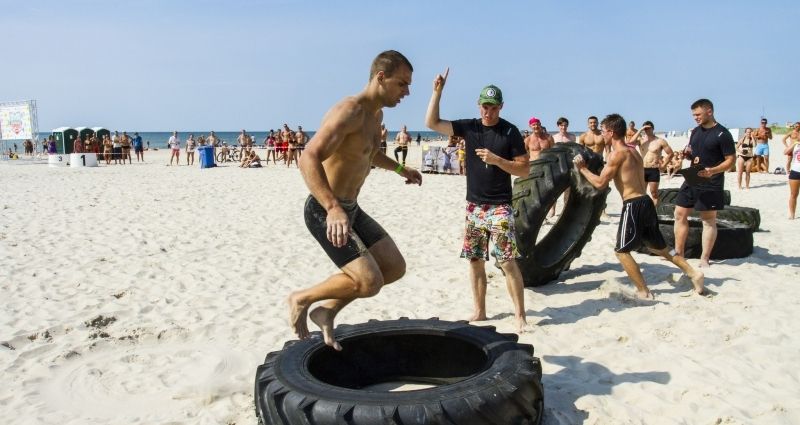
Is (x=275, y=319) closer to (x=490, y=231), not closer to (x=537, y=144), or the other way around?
(x=490, y=231)

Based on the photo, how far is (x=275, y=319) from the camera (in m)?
5.27

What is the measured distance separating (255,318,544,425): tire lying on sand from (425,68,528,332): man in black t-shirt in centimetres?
102

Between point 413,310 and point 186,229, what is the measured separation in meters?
5.26

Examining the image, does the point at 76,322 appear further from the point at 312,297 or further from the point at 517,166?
the point at 517,166

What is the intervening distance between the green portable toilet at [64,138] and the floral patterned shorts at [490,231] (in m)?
35.0

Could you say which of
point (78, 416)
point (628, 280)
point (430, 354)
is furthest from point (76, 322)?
point (628, 280)

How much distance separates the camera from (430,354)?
4.12 meters

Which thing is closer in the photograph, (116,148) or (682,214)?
(682,214)

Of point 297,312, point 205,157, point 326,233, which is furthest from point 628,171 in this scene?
point 205,157

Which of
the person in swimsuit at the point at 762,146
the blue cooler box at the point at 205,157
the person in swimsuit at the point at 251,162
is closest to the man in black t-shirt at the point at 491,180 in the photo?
the person in swimsuit at the point at 762,146

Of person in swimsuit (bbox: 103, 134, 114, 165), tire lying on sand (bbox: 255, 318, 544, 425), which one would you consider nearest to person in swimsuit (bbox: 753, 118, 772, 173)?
tire lying on sand (bbox: 255, 318, 544, 425)

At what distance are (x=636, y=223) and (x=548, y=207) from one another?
31.5 inches

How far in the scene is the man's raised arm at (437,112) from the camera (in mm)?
4855

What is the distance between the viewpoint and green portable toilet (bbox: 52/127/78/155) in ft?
112
